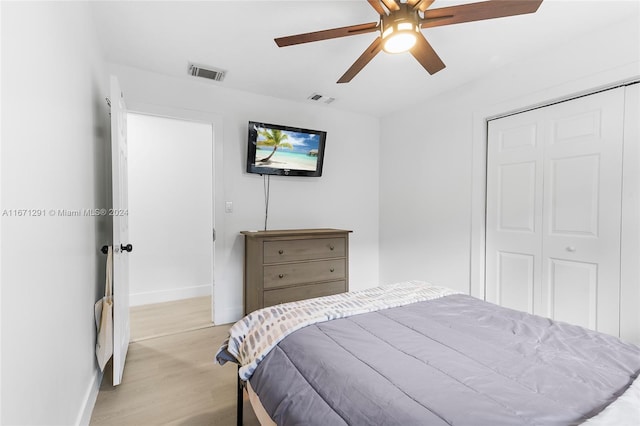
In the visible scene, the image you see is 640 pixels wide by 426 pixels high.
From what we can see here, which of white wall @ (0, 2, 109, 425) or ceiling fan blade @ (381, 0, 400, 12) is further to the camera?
ceiling fan blade @ (381, 0, 400, 12)

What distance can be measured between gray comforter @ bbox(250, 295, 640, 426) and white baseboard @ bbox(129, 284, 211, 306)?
305 cm

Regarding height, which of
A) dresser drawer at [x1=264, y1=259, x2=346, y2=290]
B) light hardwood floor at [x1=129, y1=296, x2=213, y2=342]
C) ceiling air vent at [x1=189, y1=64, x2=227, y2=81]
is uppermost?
ceiling air vent at [x1=189, y1=64, x2=227, y2=81]

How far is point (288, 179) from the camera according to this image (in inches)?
131

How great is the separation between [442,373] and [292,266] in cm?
189

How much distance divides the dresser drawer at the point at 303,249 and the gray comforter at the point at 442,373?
136cm

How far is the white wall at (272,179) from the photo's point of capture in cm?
279

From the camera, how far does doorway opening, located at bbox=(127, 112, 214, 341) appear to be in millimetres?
3545

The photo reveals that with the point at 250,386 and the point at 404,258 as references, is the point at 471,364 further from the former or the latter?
the point at 404,258

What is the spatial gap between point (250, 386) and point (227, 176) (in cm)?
217

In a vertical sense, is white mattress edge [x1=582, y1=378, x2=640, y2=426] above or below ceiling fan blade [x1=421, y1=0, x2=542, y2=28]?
below

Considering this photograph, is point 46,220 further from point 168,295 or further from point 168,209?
point 168,295

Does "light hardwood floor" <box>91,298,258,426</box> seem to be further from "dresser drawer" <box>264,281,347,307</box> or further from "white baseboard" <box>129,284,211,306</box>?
"white baseboard" <box>129,284,211,306</box>

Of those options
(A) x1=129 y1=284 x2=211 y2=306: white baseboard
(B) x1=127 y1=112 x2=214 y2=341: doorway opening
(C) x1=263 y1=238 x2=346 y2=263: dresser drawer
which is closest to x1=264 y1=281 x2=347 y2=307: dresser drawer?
(C) x1=263 y1=238 x2=346 y2=263: dresser drawer

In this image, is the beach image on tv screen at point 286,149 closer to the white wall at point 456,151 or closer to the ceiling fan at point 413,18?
the white wall at point 456,151
